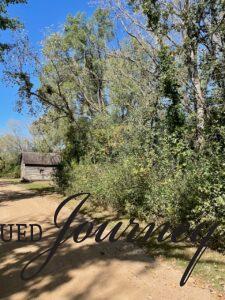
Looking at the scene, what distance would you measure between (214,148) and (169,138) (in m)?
2.72

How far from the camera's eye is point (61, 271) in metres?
7.22

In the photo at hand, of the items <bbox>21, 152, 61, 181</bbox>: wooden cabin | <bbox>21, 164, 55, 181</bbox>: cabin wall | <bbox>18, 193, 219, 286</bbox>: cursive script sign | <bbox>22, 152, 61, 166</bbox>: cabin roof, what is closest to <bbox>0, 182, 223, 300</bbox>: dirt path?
<bbox>18, 193, 219, 286</bbox>: cursive script sign

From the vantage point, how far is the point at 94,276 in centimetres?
696

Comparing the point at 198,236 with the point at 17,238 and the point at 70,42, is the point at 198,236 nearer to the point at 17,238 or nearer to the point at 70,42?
the point at 17,238

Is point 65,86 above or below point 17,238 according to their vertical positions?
above

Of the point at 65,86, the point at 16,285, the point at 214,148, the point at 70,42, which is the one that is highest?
the point at 70,42

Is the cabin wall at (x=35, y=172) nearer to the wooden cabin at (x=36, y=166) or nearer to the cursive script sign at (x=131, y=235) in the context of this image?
the wooden cabin at (x=36, y=166)

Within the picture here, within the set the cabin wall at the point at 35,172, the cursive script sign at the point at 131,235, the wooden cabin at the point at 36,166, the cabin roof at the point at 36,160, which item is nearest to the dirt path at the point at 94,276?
the cursive script sign at the point at 131,235

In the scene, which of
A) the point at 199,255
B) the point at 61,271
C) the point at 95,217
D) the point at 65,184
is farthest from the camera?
the point at 65,184

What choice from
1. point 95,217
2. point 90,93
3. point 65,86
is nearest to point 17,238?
point 95,217

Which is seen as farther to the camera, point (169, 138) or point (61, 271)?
point (169, 138)

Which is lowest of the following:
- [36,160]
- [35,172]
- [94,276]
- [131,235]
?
[94,276]

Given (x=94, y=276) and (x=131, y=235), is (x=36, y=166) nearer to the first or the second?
(x=131, y=235)

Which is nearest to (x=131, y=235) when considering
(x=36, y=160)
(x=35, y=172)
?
(x=35, y=172)
